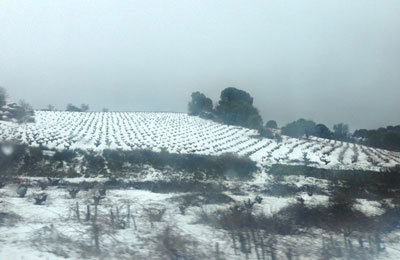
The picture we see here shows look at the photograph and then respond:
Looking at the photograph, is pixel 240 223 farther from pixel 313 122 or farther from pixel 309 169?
pixel 313 122

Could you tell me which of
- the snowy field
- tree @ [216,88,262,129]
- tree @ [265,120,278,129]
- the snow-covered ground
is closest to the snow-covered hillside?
tree @ [216,88,262,129]

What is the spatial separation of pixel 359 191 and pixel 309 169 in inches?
344

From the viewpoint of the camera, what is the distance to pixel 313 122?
203ft

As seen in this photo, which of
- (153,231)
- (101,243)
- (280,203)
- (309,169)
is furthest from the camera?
(309,169)

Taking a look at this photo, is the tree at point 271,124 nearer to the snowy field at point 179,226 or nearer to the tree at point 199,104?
the tree at point 199,104

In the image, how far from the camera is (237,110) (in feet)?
216

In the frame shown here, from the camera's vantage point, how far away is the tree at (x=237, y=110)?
6316 cm

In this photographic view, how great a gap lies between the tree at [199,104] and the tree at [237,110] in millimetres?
3573

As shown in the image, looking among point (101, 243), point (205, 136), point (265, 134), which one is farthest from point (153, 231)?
point (265, 134)

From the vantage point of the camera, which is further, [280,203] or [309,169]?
[309,169]

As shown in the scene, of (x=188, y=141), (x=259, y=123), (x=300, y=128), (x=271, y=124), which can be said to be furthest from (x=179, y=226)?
(x=271, y=124)

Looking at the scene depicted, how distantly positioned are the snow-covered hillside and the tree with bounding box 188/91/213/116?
62.2 feet

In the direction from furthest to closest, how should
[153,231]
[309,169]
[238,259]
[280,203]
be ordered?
[309,169] < [280,203] < [153,231] < [238,259]

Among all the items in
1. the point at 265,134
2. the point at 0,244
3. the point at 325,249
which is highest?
the point at 265,134
